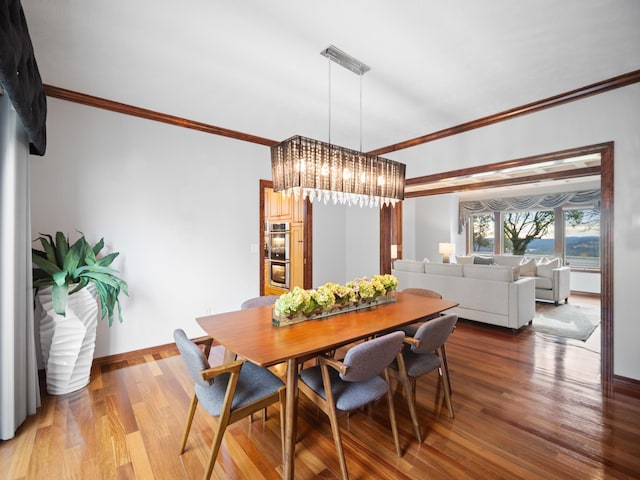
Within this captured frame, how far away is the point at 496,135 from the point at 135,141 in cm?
394

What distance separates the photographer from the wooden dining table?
1.54 metres

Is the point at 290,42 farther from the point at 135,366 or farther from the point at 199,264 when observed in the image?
the point at 135,366

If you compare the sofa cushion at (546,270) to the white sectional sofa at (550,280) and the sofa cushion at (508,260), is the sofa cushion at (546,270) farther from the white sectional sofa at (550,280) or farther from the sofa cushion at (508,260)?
the sofa cushion at (508,260)

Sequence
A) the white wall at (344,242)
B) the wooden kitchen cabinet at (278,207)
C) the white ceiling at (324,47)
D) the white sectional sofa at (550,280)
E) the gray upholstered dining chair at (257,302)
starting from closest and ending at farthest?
the white ceiling at (324,47)
the gray upholstered dining chair at (257,302)
the white wall at (344,242)
the wooden kitchen cabinet at (278,207)
the white sectional sofa at (550,280)

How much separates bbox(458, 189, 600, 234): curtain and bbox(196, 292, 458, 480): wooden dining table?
6.71 meters

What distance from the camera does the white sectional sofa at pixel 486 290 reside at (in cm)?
396

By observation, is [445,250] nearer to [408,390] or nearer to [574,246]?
[574,246]

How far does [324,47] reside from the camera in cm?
215

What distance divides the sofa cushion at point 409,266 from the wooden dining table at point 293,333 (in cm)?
245

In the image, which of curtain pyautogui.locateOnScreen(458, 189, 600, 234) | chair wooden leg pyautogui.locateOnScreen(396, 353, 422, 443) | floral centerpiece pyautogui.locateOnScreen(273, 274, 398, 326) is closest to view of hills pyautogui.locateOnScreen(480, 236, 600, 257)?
curtain pyautogui.locateOnScreen(458, 189, 600, 234)

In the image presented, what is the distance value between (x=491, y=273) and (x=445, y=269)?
66cm

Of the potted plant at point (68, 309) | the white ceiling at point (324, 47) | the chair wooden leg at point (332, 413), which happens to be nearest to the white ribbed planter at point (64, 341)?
the potted plant at point (68, 309)

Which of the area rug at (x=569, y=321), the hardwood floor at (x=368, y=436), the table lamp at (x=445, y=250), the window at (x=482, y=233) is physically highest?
the window at (x=482, y=233)

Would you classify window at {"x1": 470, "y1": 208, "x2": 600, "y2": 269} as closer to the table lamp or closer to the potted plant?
the table lamp
